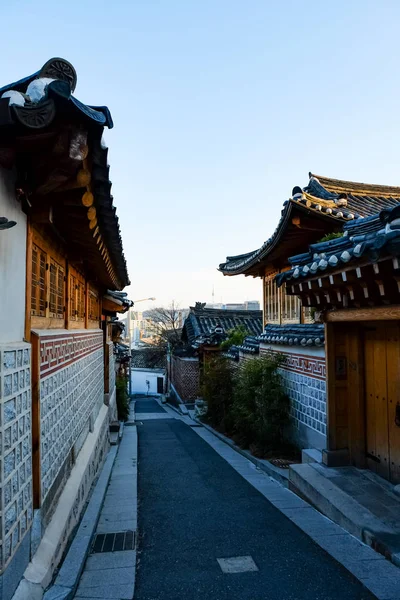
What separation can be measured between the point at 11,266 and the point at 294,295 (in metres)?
7.77

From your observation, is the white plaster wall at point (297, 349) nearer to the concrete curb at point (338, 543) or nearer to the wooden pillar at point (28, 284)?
the concrete curb at point (338, 543)

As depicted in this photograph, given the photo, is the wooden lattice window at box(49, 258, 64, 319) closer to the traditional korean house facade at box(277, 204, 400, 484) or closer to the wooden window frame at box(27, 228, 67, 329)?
the wooden window frame at box(27, 228, 67, 329)

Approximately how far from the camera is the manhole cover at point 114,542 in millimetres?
5258

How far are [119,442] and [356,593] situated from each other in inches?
385

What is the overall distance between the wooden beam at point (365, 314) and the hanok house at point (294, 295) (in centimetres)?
51

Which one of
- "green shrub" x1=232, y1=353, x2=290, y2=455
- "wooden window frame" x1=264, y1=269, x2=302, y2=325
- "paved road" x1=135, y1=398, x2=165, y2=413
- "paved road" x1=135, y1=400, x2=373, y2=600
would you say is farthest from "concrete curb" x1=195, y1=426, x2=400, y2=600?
"paved road" x1=135, y1=398, x2=165, y2=413

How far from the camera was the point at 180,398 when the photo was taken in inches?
1094

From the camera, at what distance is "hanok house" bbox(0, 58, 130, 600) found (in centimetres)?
293

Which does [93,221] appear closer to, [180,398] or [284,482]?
[284,482]

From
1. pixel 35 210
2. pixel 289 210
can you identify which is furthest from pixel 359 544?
pixel 289 210

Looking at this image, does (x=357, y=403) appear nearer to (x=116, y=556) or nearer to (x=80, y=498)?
(x=116, y=556)

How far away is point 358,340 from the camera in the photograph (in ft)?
24.1

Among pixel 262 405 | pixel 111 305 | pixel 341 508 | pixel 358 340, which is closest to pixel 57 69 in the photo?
pixel 341 508

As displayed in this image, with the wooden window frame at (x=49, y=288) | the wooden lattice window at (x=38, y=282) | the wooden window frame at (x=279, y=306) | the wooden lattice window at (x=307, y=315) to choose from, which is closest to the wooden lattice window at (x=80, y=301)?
the wooden window frame at (x=49, y=288)
